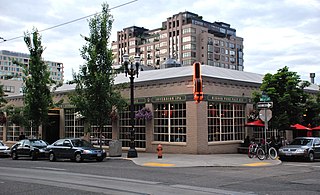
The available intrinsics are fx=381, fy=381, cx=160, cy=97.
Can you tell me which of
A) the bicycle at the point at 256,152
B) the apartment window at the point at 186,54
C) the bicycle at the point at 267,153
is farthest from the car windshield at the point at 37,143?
the apartment window at the point at 186,54

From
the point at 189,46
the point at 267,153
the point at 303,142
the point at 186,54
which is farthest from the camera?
the point at 186,54

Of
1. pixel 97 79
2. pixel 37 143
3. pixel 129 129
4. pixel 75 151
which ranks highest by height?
pixel 97 79

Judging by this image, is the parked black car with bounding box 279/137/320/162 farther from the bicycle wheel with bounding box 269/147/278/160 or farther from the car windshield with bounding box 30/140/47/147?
the car windshield with bounding box 30/140/47/147

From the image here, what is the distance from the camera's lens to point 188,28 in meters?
115

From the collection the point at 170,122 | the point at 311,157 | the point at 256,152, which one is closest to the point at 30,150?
the point at 170,122

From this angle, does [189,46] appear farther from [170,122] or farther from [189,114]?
[189,114]

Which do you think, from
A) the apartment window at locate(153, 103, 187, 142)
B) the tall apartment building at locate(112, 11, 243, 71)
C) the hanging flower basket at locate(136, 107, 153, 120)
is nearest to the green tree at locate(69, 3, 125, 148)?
the hanging flower basket at locate(136, 107, 153, 120)

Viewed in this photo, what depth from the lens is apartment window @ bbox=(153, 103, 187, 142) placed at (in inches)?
973

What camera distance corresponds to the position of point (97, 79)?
23.8 metres

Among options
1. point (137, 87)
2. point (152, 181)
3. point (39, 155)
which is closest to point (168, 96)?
point (137, 87)

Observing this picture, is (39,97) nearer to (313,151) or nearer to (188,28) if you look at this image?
(313,151)

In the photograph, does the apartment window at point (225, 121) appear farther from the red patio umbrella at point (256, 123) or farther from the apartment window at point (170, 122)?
the apartment window at point (170, 122)

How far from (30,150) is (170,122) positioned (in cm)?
921

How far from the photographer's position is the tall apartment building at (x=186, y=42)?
11719 centimetres
